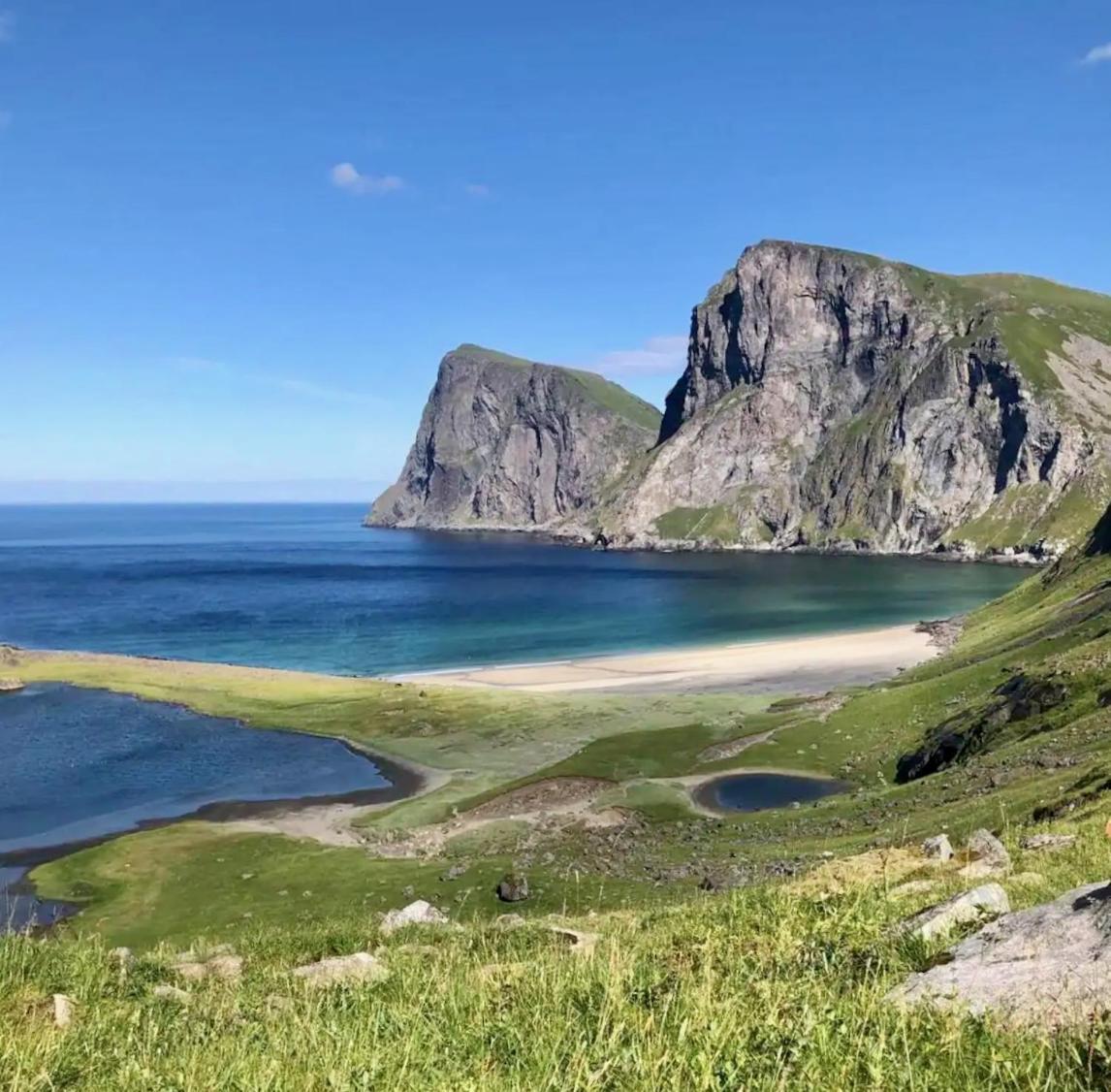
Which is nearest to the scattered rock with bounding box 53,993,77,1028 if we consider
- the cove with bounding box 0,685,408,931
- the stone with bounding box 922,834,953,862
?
the stone with bounding box 922,834,953,862

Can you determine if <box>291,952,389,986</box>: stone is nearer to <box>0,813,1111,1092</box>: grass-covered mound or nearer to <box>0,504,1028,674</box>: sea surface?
<box>0,813,1111,1092</box>: grass-covered mound

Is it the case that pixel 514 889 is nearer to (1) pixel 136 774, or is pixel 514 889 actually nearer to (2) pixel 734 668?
(1) pixel 136 774

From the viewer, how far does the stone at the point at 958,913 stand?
30.0ft

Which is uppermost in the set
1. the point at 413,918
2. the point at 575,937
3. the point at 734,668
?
the point at 575,937

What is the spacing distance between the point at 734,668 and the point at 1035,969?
9263cm

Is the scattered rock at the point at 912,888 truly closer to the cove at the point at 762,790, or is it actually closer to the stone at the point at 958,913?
the stone at the point at 958,913

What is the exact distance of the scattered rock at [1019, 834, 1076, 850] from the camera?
641 inches

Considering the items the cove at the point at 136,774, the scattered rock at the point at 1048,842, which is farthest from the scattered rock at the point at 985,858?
the cove at the point at 136,774

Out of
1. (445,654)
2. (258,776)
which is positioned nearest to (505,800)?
(258,776)

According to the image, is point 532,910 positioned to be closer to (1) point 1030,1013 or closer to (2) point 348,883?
(2) point 348,883

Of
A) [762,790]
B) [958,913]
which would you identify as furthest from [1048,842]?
[762,790]

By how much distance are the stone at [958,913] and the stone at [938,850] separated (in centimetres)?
792

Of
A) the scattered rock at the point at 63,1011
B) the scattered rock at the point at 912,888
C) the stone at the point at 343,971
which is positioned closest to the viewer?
the scattered rock at the point at 63,1011

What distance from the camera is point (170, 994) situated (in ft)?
35.0
